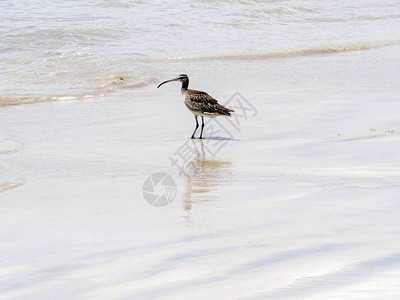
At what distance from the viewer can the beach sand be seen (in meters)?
A: 3.68

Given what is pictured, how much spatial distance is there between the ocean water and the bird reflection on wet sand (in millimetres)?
4373

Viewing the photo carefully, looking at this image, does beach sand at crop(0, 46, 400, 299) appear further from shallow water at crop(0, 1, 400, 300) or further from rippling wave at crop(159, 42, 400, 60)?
rippling wave at crop(159, 42, 400, 60)

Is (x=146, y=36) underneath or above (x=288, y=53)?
underneath

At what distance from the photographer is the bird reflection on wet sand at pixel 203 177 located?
18.2 ft

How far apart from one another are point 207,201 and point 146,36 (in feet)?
40.9

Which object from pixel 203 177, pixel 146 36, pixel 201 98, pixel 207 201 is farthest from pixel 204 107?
pixel 146 36

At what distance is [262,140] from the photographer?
25.2 ft

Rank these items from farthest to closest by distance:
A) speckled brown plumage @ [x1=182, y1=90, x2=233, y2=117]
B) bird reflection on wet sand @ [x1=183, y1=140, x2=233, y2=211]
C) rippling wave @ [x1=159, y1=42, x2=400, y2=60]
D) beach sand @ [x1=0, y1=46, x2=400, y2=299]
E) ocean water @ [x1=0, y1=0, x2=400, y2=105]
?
1. rippling wave @ [x1=159, y1=42, x2=400, y2=60]
2. ocean water @ [x1=0, y1=0, x2=400, y2=105]
3. speckled brown plumage @ [x1=182, y1=90, x2=233, y2=117]
4. bird reflection on wet sand @ [x1=183, y1=140, x2=233, y2=211]
5. beach sand @ [x1=0, y1=46, x2=400, y2=299]

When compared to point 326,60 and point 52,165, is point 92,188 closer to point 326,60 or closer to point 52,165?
point 52,165

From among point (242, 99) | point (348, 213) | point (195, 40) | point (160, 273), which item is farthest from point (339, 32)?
point (160, 273)

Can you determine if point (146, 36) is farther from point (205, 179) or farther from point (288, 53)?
point (205, 179)

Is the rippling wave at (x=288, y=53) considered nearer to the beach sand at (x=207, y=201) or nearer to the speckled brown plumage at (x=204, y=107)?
the beach sand at (x=207, y=201)

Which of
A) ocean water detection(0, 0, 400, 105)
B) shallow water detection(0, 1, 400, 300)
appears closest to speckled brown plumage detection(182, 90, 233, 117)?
shallow water detection(0, 1, 400, 300)

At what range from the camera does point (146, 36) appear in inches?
684
